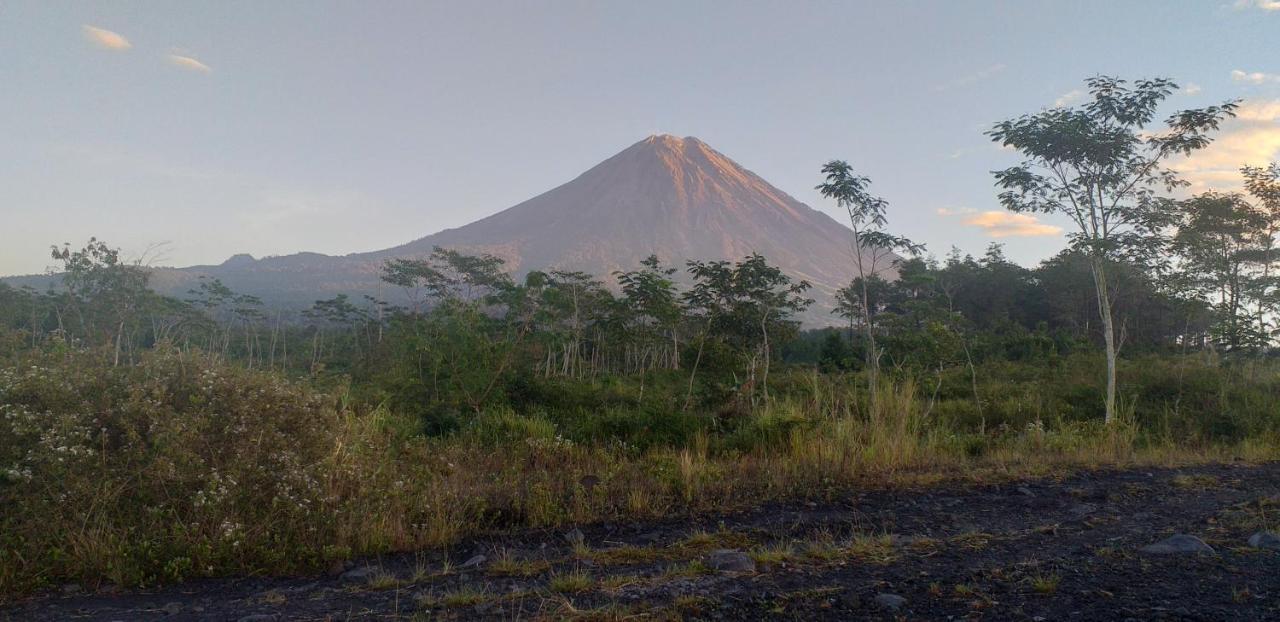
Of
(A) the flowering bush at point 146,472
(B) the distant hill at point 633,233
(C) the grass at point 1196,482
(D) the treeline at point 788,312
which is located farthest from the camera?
(B) the distant hill at point 633,233

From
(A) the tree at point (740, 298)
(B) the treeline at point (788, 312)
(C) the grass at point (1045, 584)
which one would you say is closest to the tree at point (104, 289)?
(B) the treeline at point (788, 312)

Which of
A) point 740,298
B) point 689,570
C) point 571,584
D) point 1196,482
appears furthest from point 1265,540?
point 740,298

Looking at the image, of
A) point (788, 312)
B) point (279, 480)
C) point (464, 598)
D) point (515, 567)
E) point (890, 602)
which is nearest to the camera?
point (890, 602)

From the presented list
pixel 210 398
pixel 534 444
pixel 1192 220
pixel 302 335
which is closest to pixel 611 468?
pixel 534 444

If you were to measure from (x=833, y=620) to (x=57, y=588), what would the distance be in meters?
3.85

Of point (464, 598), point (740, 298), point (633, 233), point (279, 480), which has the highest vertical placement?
point (633, 233)

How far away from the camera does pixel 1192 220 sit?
18.6 meters

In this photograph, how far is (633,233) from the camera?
312ft

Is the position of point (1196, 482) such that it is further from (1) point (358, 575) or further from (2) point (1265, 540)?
(1) point (358, 575)

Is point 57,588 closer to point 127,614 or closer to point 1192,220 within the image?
point 127,614

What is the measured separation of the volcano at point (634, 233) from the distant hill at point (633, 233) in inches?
6.9

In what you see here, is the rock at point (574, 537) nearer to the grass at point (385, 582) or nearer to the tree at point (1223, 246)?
the grass at point (385, 582)

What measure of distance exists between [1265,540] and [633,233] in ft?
302

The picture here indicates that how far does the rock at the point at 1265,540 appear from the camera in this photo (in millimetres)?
3848
